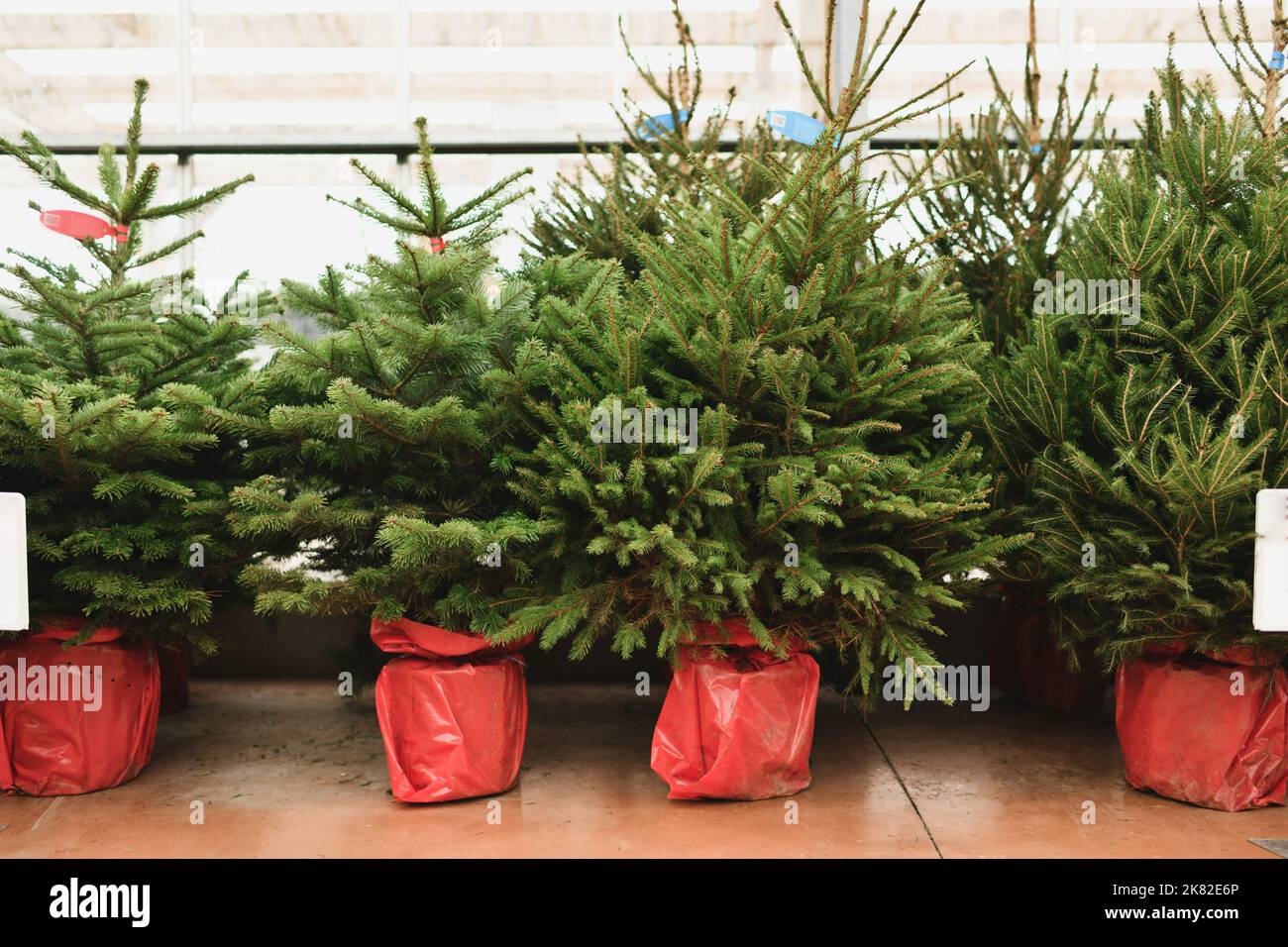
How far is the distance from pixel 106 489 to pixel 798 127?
291cm

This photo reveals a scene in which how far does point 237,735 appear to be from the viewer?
4953 mm

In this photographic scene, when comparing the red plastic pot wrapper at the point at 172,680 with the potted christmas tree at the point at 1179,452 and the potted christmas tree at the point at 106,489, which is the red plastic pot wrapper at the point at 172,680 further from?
the potted christmas tree at the point at 1179,452

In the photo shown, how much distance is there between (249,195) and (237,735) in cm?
413

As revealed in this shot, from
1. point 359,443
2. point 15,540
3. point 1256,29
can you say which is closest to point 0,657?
point 15,540

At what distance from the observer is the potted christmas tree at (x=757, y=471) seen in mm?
3652

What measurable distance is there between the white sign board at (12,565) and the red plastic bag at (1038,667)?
4.32 m

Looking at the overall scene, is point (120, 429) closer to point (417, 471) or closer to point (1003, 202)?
point (417, 471)

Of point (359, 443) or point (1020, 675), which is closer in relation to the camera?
point (359, 443)

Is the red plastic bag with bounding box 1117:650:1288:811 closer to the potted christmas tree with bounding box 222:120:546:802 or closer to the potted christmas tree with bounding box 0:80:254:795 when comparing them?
the potted christmas tree with bounding box 222:120:546:802

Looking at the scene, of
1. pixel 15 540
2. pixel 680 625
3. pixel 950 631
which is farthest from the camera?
pixel 950 631

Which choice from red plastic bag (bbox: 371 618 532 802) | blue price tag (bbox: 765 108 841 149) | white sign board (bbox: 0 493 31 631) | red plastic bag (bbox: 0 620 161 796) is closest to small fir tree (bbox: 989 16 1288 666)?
blue price tag (bbox: 765 108 841 149)

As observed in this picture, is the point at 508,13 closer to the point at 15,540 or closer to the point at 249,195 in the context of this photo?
the point at 249,195

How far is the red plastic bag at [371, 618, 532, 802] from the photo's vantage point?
3918 millimetres

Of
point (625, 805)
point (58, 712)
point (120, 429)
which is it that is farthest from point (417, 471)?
point (58, 712)
